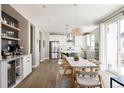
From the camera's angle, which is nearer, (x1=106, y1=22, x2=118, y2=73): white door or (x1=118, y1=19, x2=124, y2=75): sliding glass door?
(x1=118, y1=19, x2=124, y2=75): sliding glass door

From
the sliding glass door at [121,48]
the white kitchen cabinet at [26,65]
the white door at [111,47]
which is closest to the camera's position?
the white kitchen cabinet at [26,65]

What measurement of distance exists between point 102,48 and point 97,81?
4374 millimetres

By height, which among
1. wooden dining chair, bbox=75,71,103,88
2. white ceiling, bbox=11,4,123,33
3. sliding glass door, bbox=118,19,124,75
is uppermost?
white ceiling, bbox=11,4,123,33

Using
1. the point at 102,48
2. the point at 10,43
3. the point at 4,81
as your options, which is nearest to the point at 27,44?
the point at 10,43

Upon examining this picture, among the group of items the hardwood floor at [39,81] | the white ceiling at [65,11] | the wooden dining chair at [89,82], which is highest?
the white ceiling at [65,11]

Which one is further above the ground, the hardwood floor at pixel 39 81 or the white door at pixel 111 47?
the white door at pixel 111 47

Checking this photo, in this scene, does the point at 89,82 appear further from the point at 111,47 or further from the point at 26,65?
the point at 111,47

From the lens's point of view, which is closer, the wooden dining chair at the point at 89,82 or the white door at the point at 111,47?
the wooden dining chair at the point at 89,82

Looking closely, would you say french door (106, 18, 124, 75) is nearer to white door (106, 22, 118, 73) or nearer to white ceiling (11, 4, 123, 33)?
white door (106, 22, 118, 73)

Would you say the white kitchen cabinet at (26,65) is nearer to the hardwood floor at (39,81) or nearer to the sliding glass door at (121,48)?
the hardwood floor at (39,81)

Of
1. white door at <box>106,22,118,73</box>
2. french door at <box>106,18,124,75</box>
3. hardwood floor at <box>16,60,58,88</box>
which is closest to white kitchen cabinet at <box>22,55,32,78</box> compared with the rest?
hardwood floor at <box>16,60,58,88</box>

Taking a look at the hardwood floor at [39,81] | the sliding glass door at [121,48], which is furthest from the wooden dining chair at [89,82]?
the sliding glass door at [121,48]

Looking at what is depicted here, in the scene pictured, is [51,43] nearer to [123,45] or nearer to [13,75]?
[123,45]

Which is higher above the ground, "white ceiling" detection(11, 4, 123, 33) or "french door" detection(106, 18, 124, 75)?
"white ceiling" detection(11, 4, 123, 33)
